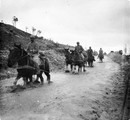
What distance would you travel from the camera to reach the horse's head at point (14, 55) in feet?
25.9

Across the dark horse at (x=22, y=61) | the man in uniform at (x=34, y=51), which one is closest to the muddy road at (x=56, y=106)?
the dark horse at (x=22, y=61)

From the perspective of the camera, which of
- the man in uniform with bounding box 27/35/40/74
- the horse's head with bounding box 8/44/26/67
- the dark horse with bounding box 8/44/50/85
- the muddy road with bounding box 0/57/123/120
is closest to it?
the muddy road with bounding box 0/57/123/120

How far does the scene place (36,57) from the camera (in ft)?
30.9

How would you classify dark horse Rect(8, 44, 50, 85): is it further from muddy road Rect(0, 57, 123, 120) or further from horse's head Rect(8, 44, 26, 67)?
muddy road Rect(0, 57, 123, 120)

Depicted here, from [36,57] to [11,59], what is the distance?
5.78ft

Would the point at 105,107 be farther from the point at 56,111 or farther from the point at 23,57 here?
the point at 23,57

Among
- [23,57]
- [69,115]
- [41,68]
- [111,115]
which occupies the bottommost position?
[111,115]

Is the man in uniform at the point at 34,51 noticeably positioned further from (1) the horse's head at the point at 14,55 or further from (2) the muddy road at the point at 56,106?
(2) the muddy road at the point at 56,106

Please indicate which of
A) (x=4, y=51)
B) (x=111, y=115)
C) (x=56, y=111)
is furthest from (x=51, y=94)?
(x=4, y=51)

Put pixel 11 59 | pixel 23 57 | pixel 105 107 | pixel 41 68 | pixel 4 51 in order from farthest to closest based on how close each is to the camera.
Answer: pixel 4 51
pixel 41 68
pixel 23 57
pixel 11 59
pixel 105 107

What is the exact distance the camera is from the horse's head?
7883mm

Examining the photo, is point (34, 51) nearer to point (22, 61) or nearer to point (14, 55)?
point (22, 61)

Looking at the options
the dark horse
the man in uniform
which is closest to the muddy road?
the dark horse

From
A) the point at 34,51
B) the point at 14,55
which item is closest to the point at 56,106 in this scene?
the point at 14,55
